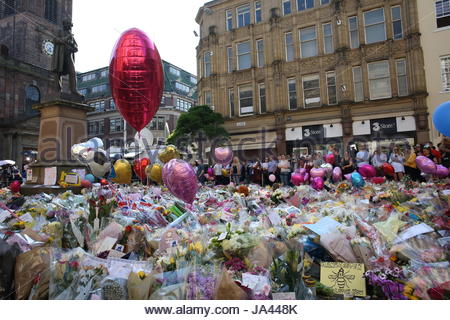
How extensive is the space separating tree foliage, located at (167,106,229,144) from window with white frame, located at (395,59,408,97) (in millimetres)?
9879

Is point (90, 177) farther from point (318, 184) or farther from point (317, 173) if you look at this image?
point (317, 173)

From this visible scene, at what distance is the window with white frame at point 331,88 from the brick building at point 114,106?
2192 centimetres

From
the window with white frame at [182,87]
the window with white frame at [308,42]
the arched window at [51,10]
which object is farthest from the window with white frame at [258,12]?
the window with white frame at [182,87]

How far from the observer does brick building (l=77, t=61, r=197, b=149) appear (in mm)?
38219

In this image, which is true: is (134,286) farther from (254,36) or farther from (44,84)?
(44,84)

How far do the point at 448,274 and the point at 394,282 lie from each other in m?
0.25

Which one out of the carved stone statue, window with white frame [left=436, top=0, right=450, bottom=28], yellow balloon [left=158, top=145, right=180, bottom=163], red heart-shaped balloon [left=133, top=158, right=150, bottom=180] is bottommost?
red heart-shaped balloon [left=133, top=158, right=150, bottom=180]

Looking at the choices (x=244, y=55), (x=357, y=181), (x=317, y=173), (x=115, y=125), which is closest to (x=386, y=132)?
(x=244, y=55)

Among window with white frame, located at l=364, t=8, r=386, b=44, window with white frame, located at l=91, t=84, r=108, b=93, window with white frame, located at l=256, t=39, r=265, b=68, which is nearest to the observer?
window with white frame, located at l=364, t=8, r=386, b=44

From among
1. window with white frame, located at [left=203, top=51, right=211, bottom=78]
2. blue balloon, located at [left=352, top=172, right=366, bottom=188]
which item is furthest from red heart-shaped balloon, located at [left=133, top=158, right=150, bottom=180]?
window with white frame, located at [left=203, top=51, right=211, bottom=78]

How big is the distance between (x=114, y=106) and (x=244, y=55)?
2720 cm

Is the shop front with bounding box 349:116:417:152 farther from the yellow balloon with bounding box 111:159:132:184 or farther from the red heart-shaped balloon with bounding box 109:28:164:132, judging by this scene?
the red heart-shaped balloon with bounding box 109:28:164:132

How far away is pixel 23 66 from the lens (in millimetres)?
26125
